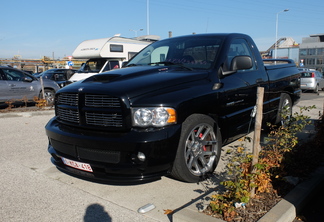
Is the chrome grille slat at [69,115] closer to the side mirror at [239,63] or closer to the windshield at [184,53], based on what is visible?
the windshield at [184,53]

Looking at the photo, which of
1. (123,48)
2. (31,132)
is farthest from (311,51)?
(31,132)

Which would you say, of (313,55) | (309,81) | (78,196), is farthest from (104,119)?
(313,55)

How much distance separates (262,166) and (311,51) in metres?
59.7

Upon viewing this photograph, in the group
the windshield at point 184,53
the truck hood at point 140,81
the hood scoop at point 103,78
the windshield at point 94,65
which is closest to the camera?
the truck hood at point 140,81

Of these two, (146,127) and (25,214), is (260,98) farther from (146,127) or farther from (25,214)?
(25,214)

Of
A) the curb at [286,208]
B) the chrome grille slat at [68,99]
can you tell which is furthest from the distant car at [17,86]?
the curb at [286,208]

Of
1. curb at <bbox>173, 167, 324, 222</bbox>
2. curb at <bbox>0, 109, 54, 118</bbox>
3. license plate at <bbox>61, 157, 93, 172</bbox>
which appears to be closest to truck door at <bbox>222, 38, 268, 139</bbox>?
curb at <bbox>173, 167, 324, 222</bbox>

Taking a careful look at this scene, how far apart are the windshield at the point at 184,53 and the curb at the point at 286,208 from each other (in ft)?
6.30

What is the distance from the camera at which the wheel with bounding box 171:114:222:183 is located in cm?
331

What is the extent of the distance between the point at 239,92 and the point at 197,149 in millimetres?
1231

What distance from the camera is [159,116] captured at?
313 cm

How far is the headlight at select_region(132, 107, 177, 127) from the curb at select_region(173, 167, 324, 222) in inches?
35.5

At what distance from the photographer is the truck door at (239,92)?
13.5 ft

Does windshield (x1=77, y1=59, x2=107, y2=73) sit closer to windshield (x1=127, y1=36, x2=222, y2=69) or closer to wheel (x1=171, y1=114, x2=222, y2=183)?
windshield (x1=127, y1=36, x2=222, y2=69)
